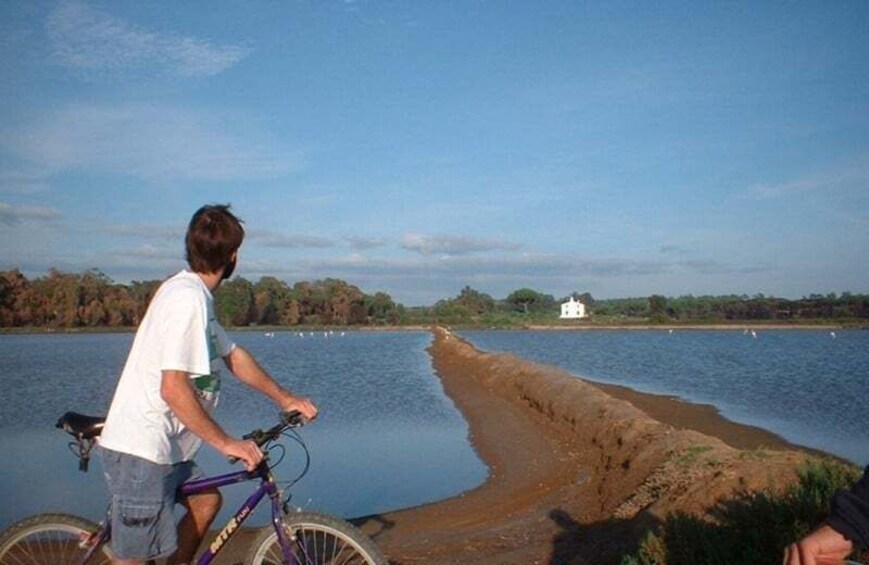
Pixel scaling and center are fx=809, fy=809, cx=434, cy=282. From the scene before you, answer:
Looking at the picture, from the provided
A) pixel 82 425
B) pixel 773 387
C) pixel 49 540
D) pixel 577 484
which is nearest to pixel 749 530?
pixel 82 425

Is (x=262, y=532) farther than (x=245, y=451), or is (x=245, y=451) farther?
(x=262, y=532)

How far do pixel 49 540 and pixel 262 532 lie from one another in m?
1.16

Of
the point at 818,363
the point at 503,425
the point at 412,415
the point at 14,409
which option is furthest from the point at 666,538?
the point at 818,363

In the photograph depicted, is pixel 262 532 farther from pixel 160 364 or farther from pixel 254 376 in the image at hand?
pixel 160 364

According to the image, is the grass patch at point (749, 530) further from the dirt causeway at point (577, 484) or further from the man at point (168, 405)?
the man at point (168, 405)

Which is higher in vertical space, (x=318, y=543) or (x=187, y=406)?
(x=187, y=406)

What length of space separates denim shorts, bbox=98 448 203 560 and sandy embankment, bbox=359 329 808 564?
3563 millimetres

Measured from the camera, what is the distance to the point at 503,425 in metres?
18.4

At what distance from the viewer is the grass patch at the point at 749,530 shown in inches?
178

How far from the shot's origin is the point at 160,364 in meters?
3.31

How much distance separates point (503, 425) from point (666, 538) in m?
13.6

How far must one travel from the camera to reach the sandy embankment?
22.3 ft

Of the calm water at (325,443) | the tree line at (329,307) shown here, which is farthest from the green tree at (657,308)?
the calm water at (325,443)

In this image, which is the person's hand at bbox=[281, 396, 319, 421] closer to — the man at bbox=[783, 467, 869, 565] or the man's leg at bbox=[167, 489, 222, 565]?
the man's leg at bbox=[167, 489, 222, 565]
